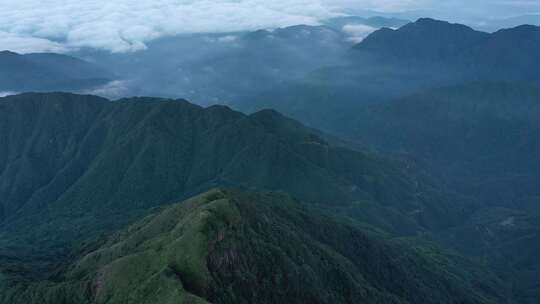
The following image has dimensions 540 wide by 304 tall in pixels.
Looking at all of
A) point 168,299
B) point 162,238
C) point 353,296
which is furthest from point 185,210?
point 353,296

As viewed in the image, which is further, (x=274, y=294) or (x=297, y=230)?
(x=297, y=230)

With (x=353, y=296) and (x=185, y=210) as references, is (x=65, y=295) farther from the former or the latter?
(x=353, y=296)

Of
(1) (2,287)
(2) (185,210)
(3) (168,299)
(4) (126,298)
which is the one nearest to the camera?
(3) (168,299)

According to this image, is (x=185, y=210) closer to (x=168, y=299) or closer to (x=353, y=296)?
(x=168, y=299)

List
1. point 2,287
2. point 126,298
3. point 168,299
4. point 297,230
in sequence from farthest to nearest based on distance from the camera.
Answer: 1. point 297,230
2. point 2,287
3. point 126,298
4. point 168,299

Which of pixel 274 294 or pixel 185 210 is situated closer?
pixel 274 294

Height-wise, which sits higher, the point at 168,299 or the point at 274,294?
the point at 168,299

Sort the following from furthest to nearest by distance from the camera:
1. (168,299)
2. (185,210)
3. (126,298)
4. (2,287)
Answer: (185,210) < (2,287) < (126,298) < (168,299)

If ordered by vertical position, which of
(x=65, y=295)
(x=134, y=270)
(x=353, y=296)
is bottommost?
(x=353, y=296)

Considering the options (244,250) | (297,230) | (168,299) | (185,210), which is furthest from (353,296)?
(168,299)
